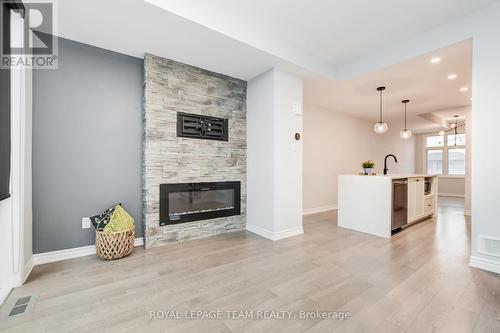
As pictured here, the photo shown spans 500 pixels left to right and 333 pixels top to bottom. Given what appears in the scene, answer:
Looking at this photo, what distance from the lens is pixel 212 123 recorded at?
334cm

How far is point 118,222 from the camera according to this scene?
2.49 meters

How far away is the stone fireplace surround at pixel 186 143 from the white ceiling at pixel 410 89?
1.51 metres

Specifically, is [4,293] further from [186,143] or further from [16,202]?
[186,143]

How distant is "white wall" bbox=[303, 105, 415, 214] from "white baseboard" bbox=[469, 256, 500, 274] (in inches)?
112

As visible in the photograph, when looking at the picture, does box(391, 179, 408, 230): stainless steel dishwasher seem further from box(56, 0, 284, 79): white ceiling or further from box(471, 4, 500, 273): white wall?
box(56, 0, 284, 79): white ceiling

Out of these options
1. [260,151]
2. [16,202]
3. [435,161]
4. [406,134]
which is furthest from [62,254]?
[435,161]

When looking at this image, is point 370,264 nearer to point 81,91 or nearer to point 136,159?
point 136,159

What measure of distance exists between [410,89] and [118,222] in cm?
515

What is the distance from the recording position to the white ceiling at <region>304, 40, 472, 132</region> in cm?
299

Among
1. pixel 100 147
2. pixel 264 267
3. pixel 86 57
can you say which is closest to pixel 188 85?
pixel 86 57

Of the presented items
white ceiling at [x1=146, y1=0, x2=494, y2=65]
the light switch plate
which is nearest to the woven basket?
white ceiling at [x1=146, y1=0, x2=494, y2=65]

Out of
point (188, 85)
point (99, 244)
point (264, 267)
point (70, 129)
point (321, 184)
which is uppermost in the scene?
point (188, 85)

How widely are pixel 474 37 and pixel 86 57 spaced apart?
435cm

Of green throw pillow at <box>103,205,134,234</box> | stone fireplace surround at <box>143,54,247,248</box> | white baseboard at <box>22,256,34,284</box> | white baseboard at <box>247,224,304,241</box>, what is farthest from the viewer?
white baseboard at <box>247,224,304,241</box>
